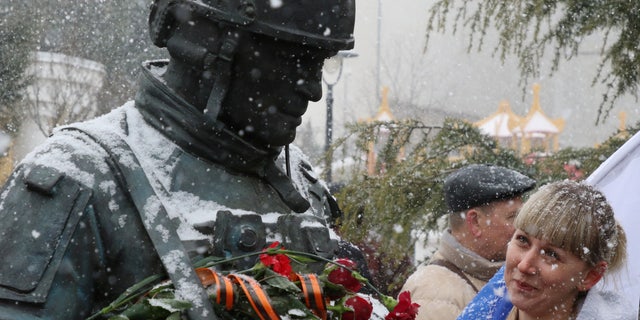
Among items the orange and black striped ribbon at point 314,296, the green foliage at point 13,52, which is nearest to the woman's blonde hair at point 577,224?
the orange and black striped ribbon at point 314,296

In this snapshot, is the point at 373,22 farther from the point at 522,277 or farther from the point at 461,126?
the point at 522,277

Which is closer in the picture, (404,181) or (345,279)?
(345,279)

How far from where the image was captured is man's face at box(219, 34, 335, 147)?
3.12 meters

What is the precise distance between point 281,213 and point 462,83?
4773cm

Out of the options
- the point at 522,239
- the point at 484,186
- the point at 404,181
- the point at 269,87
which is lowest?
the point at 404,181

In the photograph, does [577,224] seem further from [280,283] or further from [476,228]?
[476,228]

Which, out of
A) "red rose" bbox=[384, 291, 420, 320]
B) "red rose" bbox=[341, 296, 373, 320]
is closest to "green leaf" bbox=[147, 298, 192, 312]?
"red rose" bbox=[341, 296, 373, 320]

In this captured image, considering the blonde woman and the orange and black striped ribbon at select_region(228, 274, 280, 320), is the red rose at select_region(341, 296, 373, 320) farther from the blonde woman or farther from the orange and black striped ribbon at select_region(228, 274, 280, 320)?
the blonde woman

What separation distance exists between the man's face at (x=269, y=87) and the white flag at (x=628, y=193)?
3.85ft

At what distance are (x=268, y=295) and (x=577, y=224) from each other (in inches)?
38.5

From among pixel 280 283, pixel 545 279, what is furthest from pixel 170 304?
pixel 545 279

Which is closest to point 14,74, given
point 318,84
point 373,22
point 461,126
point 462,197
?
point 461,126

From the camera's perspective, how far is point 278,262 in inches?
105

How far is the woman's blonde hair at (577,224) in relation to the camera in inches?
118
